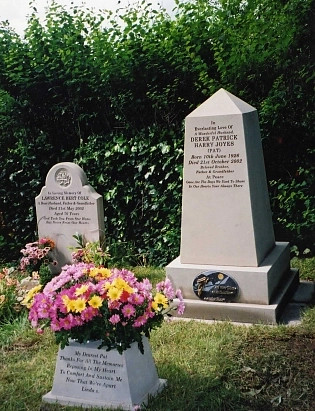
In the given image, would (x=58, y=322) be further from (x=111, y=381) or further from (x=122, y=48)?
(x=122, y=48)

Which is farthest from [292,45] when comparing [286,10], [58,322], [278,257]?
[58,322]

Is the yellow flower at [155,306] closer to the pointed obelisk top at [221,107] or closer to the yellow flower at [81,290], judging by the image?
the yellow flower at [81,290]

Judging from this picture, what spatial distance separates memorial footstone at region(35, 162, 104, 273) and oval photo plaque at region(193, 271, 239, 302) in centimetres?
180

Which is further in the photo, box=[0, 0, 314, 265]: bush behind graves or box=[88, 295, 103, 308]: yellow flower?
box=[0, 0, 314, 265]: bush behind graves

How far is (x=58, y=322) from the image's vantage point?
3.45 m

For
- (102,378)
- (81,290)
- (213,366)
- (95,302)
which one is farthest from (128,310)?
(213,366)

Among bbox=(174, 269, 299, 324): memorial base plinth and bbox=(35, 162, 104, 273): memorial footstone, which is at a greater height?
bbox=(35, 162, 104, 273): memorial footstone

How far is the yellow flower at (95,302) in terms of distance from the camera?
11.1 ft

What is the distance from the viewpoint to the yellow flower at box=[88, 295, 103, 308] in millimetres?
3373

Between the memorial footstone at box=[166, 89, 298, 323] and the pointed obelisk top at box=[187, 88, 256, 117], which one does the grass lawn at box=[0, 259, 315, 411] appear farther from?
the pointed obelisk top at box=[187, 88, 256, 117]

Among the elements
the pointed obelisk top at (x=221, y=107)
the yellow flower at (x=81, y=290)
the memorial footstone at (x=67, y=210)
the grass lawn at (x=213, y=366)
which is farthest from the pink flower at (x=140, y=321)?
the memorial footstone at (x=67, y=210)

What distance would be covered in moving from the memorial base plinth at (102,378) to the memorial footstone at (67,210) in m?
3.01

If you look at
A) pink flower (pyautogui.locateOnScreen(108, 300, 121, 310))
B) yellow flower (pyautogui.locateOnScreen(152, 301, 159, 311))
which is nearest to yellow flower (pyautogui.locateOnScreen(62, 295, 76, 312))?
pink flower (pyautogui.locateOnScreen(108, 300, 121, 310))

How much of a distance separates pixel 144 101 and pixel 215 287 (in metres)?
3.07
